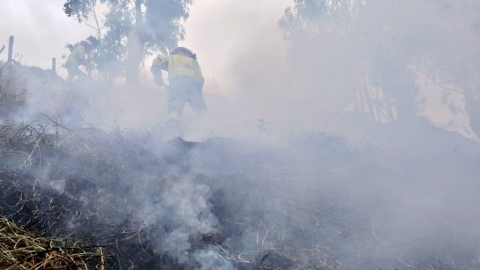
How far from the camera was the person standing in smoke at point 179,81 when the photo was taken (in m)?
7.08

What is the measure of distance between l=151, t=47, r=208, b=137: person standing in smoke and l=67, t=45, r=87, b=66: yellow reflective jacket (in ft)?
11.3

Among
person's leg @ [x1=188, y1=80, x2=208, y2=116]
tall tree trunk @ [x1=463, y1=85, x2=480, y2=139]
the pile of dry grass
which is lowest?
the pile of dry grass

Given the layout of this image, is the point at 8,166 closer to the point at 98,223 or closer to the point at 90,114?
the point at 98,223

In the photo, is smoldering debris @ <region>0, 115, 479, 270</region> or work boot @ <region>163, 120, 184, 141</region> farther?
work boot @ <region>163, 120, 184, 141</region>

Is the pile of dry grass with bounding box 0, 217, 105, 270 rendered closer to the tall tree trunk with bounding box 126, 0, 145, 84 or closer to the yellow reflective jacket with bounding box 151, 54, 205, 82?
the yellow reflective jacket with bounding box 151, 54, 205, 82

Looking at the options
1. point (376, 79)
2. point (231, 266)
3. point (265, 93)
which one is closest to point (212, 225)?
point (231, 266)

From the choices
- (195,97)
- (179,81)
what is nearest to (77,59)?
(179,81)

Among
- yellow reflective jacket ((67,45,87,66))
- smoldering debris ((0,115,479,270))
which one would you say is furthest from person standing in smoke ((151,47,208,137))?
yellow reflective jacket ((67,45,87,66))

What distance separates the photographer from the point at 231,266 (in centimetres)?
301

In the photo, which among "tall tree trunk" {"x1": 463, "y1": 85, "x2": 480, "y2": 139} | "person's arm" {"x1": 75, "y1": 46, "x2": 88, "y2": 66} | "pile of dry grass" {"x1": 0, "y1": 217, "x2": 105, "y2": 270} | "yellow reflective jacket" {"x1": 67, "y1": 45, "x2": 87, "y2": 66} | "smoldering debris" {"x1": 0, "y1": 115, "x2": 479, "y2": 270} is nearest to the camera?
"pile of dry grass" {"x1": 0, "y1": 217, "x2": 105, "y2": 270}

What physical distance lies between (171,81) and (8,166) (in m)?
4.05

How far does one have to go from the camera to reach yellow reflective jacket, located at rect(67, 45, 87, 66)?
958 cm

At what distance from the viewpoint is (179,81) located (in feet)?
23.6

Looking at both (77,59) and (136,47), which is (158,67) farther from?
(136,47)
